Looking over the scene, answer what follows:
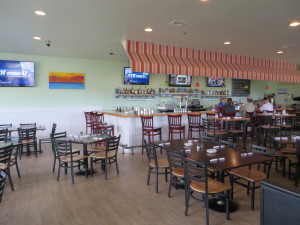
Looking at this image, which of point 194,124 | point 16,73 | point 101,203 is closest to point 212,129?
point 194,124

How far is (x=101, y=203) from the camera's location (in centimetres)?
347

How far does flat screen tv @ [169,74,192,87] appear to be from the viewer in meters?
10.3

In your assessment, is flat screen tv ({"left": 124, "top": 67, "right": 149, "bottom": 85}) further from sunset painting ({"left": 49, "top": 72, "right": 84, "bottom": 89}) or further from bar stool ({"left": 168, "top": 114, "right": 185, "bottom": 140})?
bar stool ({"left": 168, "top": 114, "right": 185, "bottom": 140})

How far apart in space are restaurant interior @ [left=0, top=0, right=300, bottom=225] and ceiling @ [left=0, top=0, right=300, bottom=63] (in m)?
0.03

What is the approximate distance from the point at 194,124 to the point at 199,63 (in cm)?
190

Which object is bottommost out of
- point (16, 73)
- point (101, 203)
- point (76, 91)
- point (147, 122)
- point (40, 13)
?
point (101, 203)

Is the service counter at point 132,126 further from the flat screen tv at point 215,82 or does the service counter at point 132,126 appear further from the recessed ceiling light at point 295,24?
the flat screen tv at point 215,82

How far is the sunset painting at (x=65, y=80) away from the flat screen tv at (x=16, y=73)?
665mm

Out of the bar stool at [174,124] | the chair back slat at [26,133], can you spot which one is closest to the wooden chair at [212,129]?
the bar stool at [174,124]

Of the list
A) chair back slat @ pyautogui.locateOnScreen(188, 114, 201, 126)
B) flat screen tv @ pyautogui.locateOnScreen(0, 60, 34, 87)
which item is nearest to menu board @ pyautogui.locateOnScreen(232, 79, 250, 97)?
chair back slat @ pyautogui.locateOnScreen(188, 114, 201, 126)

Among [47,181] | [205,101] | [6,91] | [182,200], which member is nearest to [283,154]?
[182,200]

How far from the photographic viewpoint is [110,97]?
9289mm

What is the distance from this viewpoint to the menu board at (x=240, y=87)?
12.2 m

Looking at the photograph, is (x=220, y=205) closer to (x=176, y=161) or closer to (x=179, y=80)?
(x=176, y=161)
